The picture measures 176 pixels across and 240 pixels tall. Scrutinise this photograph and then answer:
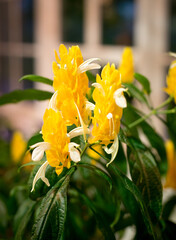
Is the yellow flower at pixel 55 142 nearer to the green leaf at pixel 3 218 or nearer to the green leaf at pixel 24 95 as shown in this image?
the green leaf at pixel 24 95

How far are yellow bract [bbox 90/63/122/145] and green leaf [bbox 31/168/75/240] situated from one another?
82 millimetres

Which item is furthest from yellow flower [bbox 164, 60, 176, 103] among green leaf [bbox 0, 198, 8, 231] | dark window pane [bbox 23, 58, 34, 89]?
dark window pane [bbox 23, 58, 34, 89]

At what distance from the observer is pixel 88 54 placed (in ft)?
7.58

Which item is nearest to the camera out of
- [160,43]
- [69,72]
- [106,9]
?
[69,72]

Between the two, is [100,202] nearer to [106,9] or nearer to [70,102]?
[70,102]

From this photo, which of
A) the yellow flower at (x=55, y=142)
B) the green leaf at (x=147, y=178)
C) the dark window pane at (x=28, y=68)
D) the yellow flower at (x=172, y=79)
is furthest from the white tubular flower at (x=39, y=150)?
the dark window pane at (x=28, y=68)

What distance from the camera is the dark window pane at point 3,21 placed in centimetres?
297

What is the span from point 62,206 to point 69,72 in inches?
5.5

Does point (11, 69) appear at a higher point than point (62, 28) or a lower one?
lower

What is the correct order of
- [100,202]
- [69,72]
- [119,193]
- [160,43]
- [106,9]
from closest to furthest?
[69,72] → [119,193] → [100,202] → [160,43] → [106,9]

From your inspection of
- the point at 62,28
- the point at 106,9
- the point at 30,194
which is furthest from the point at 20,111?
the point at 30,194

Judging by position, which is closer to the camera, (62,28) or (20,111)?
(62,28)

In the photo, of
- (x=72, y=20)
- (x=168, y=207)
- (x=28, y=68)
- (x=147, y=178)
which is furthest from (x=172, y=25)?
(x=147, y=178)

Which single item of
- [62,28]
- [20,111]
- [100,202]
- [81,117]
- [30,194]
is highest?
[62,28]
